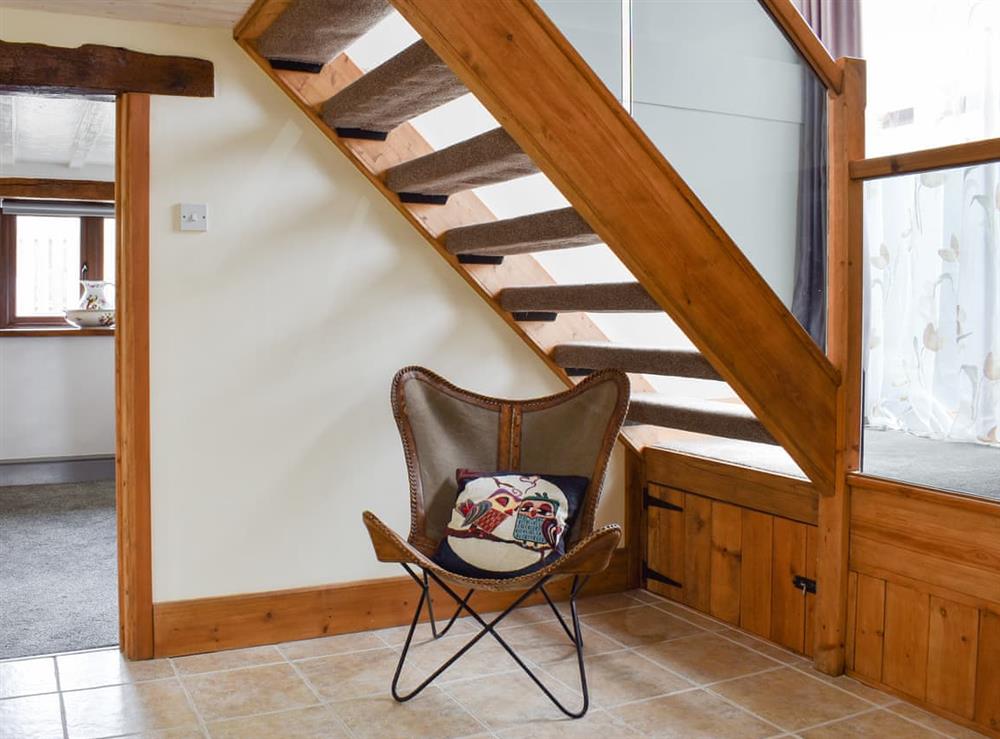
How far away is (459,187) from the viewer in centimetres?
373

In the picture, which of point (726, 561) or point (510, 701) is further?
point (726, 561)

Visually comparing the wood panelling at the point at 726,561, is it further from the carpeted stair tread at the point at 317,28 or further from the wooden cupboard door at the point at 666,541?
the carpeted stair tread at the point at 317,28

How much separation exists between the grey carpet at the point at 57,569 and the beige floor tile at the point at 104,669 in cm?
12

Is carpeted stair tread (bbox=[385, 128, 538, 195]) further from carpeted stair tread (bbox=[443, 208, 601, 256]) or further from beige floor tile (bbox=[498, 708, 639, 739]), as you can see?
beige floor tile (bbox=[498, 708, 639, 739])

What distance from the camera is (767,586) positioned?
3.74m

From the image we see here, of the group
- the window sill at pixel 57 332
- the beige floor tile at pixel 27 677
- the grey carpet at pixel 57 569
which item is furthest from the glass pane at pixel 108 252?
the beige floor tile at pixel 27 677

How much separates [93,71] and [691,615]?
115 inches

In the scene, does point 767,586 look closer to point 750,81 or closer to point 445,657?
point 445,657

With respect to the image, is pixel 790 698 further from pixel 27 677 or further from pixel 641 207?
pixel 27 677

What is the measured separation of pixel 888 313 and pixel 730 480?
3.10ft

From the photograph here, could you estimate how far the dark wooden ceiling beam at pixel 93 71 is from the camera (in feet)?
11.1

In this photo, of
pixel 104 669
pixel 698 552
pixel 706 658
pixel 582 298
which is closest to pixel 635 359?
pixel 582 298

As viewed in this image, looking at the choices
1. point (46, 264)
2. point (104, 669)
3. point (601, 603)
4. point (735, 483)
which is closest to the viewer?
point (104, 669)

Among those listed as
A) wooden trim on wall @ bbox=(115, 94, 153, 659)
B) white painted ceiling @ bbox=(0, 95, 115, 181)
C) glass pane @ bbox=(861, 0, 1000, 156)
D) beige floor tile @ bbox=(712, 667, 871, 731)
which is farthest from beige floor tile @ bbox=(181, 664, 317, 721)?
glass pane @ bbox=(861, 0, 1000, 156)
